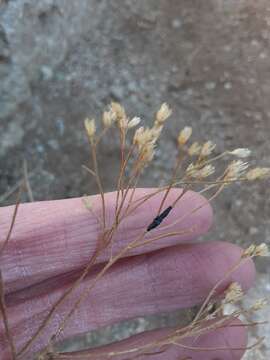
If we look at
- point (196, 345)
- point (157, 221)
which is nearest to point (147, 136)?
point (157, 221)

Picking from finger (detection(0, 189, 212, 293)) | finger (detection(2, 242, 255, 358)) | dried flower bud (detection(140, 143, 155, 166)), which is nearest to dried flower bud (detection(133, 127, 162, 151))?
dried flower bud (detection(140, 143, 155, 166))

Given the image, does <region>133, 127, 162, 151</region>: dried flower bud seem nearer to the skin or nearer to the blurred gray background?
the skin

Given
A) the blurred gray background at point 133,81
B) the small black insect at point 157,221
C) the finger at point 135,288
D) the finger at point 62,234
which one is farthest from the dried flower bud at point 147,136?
the blurred gray background at point 133,81

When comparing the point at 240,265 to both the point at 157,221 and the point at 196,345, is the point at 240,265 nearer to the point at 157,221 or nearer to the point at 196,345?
the point at 196,345

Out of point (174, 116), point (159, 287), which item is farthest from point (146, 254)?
point (174, 116)

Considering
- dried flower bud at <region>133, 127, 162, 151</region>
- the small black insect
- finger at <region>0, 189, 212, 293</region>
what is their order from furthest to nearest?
finger at <region>0, 189, 212, 293</region> < the small black insect < dried flower bud at <region>133, 127, 162, 151</region>

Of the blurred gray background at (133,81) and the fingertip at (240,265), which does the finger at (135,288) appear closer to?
the fingertip at (240,265)

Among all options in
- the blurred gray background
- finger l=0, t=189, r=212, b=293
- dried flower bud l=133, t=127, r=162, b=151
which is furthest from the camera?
the blurred gray background
